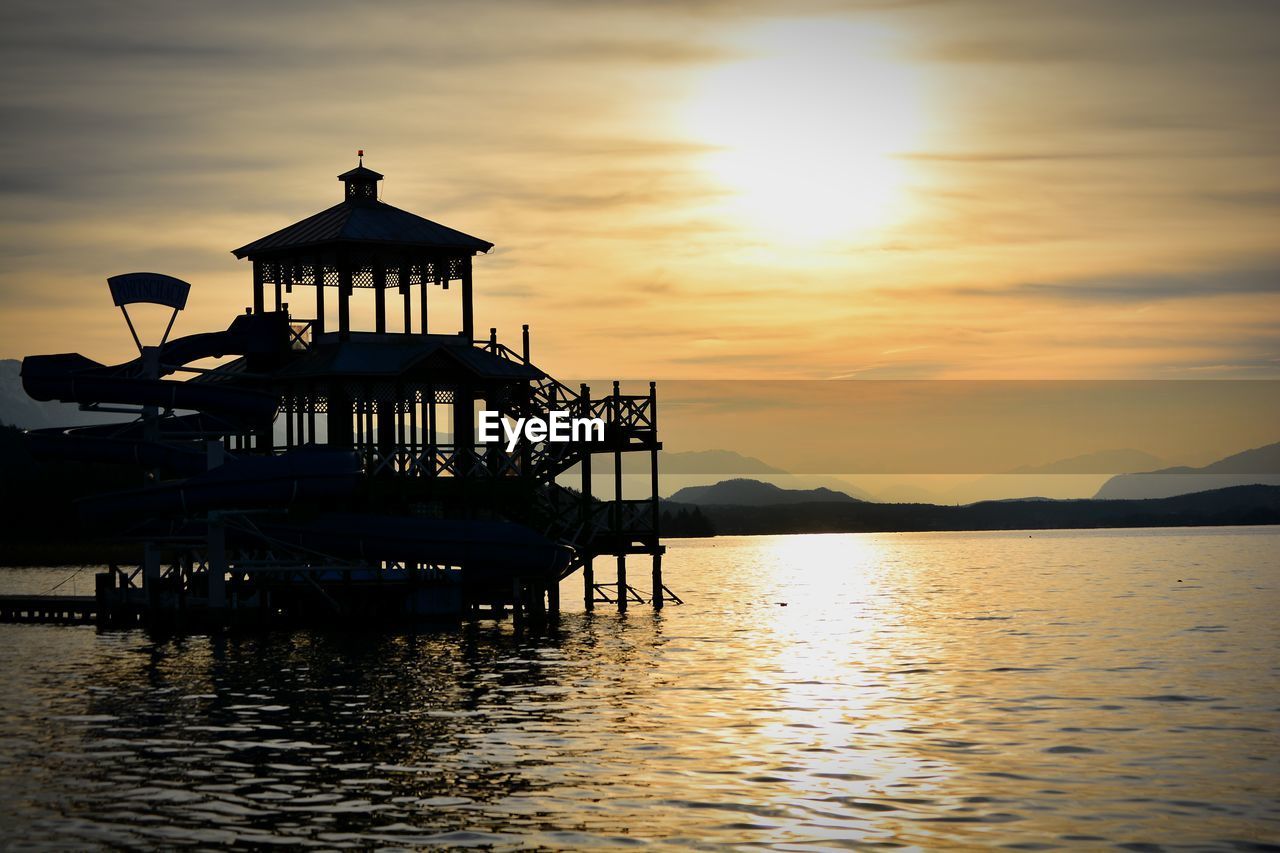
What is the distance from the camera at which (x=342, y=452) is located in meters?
52.9

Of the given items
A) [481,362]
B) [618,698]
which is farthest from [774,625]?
[618,698]

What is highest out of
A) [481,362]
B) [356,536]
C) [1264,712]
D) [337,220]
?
[337,220]

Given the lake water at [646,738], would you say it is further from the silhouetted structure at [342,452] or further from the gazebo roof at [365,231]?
the gazebo roof at [365,231]

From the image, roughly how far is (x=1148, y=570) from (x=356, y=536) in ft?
301

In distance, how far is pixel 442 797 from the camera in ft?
88.4

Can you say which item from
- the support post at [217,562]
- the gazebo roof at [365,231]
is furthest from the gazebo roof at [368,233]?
the support post at [217,562]

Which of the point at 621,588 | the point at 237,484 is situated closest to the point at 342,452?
the point at 237,484

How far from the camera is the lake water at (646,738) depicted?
80.9 feet

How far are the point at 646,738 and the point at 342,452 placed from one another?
890 inches

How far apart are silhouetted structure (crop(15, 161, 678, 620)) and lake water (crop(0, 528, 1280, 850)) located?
93.7 inches

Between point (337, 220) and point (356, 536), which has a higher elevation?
point (337, 220)

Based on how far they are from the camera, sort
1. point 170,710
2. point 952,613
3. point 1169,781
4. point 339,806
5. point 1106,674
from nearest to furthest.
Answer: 1. point 339,806
2. point 1169,781
3. point 170,710
4. point 1106,674
5. point 952,613

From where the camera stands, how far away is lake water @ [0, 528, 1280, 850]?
24.7 metres

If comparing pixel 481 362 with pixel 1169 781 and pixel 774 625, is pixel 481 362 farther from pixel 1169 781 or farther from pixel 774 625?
pixel 1169 781
